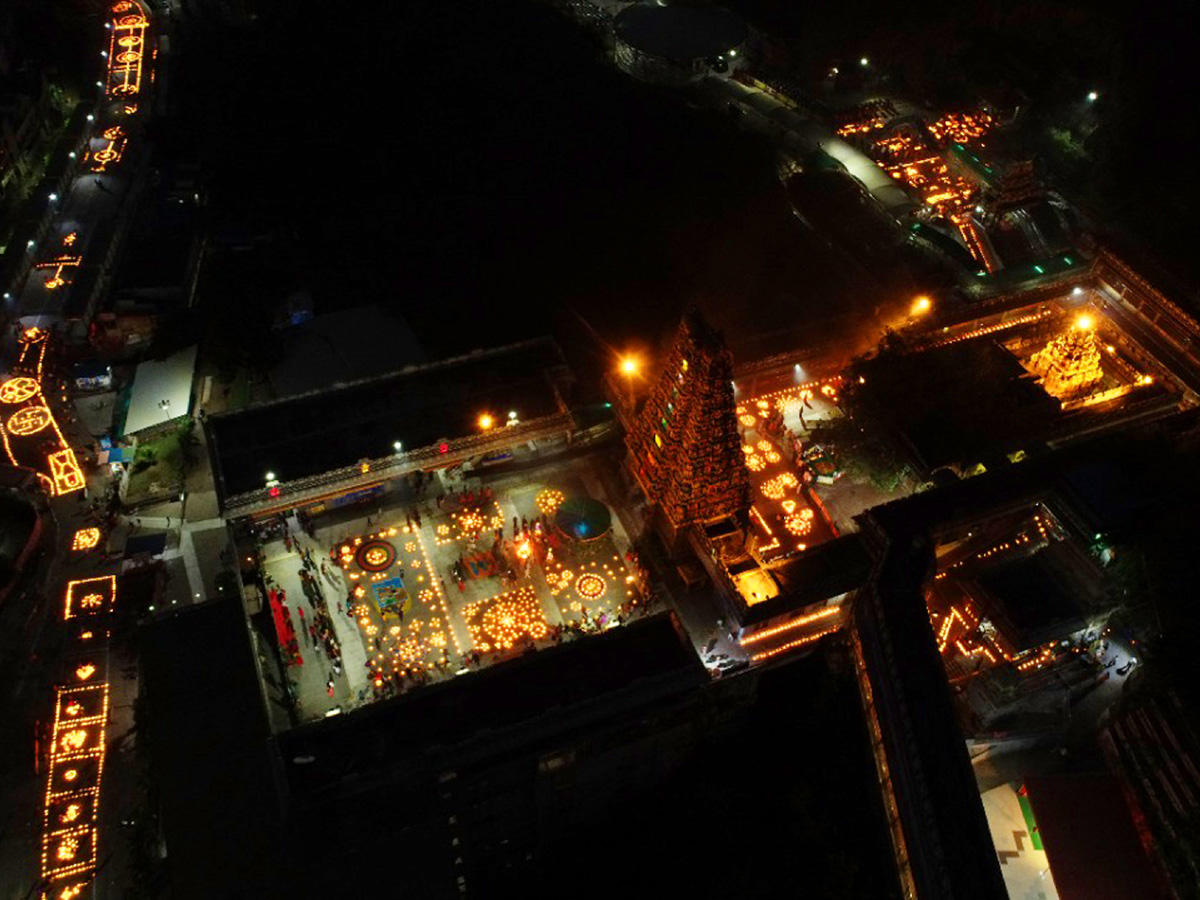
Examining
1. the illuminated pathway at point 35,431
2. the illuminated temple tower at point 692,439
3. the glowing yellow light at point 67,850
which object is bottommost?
the glowing yellow light at point 67,850

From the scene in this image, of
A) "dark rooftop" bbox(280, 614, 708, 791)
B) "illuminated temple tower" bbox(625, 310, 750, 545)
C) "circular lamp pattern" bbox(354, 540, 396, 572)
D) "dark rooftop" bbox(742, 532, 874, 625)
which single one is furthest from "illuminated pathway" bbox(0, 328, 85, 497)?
"dark rooftop" bbox(742, 532, 874, 625)

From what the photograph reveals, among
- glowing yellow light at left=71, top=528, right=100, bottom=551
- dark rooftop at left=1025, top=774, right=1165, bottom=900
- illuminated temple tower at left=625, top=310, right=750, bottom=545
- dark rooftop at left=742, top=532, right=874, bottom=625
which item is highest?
glowing yellow light at left=71, top=528, right=100, bottom=551

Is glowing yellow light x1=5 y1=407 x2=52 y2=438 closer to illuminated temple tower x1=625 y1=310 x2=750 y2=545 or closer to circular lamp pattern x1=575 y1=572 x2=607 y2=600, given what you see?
circular lamp pattern x1=575 y1=572 x2=607 y2=600

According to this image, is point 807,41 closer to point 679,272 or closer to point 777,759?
point 679,272

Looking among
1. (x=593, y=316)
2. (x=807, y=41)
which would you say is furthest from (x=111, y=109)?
(x=807, y=41)

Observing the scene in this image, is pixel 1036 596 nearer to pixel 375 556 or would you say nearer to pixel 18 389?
pixel 375 556

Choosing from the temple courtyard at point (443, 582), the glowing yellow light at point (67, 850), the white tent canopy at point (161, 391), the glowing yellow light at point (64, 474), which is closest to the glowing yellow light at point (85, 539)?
the glowing yellow light at point (64, 474)

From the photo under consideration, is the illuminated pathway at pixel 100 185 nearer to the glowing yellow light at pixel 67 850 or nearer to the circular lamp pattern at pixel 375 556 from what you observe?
the circular lamp pattern at pixel 375 556
